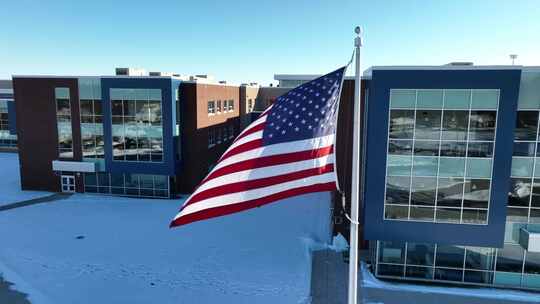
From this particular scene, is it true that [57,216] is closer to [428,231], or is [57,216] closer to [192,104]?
[192,104]

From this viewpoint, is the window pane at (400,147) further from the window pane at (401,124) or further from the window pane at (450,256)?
the window pane at (450,256)

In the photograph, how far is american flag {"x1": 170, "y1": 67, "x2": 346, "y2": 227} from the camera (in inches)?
266

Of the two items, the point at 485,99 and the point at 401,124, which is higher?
the point at 485,99

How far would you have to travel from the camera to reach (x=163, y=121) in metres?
25.8

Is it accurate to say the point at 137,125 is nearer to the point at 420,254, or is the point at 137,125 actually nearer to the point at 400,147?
the point at 400,147

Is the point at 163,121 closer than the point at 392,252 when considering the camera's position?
No

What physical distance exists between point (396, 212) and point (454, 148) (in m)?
3.52

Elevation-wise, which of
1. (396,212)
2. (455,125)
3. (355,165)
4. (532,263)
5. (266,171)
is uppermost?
(455,125)

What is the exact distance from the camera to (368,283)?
1585 centimetres

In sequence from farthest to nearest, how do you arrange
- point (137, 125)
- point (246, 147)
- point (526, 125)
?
point (137, 125)
point (526, 125)
point (246, 147)

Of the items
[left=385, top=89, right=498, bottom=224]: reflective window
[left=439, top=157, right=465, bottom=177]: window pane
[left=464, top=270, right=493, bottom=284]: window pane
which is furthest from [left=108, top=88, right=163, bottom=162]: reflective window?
[left=464, top=270, right=493, bottom=284]: window pane

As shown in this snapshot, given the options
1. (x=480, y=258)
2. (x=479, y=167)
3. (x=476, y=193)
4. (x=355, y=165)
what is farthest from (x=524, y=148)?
(x=355, y=165)

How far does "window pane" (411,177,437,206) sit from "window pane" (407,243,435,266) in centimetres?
217

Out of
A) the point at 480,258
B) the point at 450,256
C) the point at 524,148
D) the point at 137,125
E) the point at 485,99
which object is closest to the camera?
the point at 485,99
